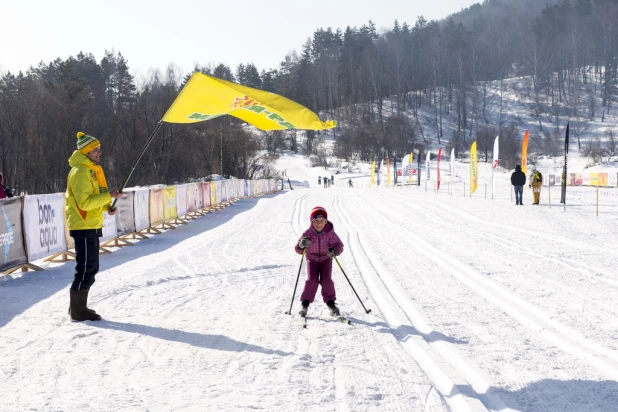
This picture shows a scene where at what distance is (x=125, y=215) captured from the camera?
14.5 metres

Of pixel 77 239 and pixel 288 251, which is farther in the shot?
pixel 288 251

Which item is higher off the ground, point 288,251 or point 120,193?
point 120,193

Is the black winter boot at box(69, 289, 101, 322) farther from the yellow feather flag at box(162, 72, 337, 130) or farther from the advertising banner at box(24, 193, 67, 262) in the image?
the advertising banner at box(24, 193, 67, 262)

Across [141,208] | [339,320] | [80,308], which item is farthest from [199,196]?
[339,320]

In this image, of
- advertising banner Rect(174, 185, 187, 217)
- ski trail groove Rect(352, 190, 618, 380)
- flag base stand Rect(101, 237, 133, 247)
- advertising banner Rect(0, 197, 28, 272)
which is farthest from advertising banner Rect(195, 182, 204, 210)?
ski trail groove Rect(352, 190, 618, 380)

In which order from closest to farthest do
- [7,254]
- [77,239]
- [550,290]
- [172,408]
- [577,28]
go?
[172,408] < [77,239] < [550,290] < [7,254] < [577,28]

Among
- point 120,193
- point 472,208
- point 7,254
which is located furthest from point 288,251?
point 472,208

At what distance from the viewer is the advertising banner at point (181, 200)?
20062 mm

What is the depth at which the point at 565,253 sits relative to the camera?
1130 centimetres

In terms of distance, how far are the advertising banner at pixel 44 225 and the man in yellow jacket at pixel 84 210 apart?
4491mm

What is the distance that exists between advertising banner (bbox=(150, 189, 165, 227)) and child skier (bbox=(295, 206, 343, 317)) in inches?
428

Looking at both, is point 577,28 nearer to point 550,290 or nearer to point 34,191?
point 34,191

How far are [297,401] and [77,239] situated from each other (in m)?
3.24

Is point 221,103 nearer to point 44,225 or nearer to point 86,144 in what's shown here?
point 86,144
